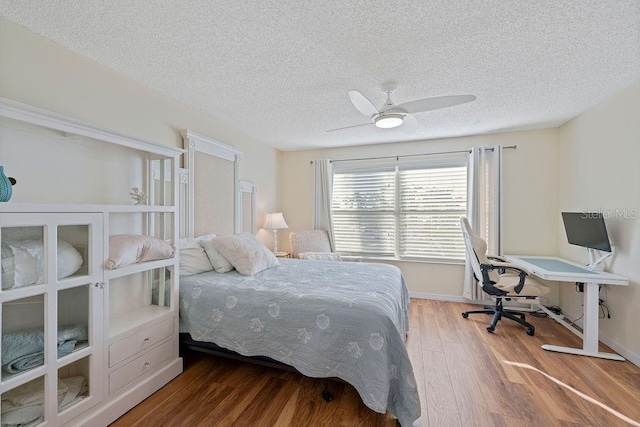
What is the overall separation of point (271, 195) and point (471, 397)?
3704mm

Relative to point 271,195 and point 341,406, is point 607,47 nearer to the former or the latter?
point 341,406

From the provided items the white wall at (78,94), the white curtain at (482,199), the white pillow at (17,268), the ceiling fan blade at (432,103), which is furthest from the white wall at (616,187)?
the white pillow at (17,268)

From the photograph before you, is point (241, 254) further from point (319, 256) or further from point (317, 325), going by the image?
point (319, 256)

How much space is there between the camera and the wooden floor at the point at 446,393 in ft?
5.72

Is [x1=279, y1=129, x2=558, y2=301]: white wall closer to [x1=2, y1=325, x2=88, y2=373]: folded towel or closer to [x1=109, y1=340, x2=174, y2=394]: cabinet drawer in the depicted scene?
[x1=109, y1=340, x2=174, y2=394]: cabinet drawer

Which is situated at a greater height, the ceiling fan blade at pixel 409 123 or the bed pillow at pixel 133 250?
the ceiling fan blade at pixel 409 123

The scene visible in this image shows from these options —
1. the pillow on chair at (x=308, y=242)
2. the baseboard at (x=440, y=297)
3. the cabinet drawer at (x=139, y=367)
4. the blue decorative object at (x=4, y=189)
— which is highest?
the blue decorative object at (x=4, y=189)

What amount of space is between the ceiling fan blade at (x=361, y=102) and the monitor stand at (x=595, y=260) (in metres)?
2.62

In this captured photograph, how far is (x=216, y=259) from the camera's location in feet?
8.93

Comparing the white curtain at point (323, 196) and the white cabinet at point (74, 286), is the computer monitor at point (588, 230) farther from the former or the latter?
the white cabinet at point (74, 286)

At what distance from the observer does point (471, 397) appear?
6.39 ft

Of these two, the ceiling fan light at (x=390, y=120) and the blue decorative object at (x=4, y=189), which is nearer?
the blue decorative object at (x=4, y=189)

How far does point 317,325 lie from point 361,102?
1.67 metres

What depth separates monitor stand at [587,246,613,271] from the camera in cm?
267
